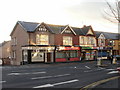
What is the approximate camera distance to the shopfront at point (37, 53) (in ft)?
109

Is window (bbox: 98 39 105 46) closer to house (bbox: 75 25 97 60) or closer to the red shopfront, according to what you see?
house (bbox: 75 25 97 60)

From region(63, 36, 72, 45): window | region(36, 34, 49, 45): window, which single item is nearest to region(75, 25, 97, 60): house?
region(63, 36, 72, 45): window

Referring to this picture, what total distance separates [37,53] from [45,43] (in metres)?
2.94

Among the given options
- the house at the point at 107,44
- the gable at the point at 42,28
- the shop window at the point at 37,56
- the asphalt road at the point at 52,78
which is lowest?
the asphalt road at the point at 52,78

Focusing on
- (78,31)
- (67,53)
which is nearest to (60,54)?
(67,53)

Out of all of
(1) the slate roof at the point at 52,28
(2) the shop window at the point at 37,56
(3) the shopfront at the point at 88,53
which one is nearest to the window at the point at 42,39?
(1) the slate roof at the point at 52,28

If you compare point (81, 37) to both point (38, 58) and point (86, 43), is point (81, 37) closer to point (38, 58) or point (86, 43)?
point (86, 43)

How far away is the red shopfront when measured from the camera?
37.2 meters

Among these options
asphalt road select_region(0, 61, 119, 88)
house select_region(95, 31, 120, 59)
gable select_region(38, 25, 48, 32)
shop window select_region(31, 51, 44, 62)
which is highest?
gable select_region(38, 25, 48, 32)

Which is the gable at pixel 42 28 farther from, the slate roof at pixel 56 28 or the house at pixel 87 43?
the house at pixel 87 43

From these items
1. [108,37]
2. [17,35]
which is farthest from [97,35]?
[17,35]

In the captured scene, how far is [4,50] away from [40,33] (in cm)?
3383

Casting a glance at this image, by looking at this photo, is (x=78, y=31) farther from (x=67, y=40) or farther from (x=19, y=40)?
(x=19, y=40)

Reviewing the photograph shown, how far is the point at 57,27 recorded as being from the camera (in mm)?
39719
